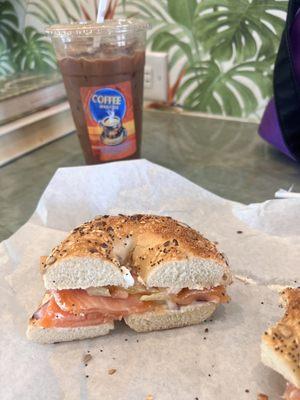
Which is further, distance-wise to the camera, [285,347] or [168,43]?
[168,43]

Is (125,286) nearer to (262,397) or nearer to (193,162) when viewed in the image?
(262,397)

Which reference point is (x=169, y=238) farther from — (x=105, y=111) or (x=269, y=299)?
(x=105, y=111)

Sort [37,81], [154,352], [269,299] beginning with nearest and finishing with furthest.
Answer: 1. [154,352]
2. [269,299]
3. [37,81]

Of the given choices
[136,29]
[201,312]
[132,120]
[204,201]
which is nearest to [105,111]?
[132,120]

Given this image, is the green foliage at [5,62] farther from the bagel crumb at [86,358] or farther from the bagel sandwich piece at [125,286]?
the bagel crumb at [86,358]

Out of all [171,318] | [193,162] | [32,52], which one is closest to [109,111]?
[193,162]

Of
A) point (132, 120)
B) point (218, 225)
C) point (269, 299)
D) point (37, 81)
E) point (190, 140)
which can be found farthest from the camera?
point (37, 81)

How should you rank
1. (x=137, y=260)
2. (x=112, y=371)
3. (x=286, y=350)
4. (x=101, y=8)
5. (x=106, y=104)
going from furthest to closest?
(x=106, y=104), (x=101, y=8), (x=137, y=260), (x=112, y=371), (x=286, y=350)
